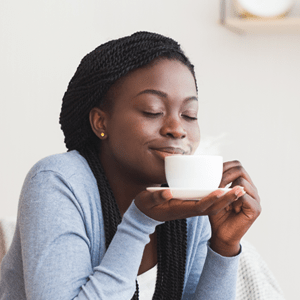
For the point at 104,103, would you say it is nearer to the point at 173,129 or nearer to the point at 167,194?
the point at 173,129

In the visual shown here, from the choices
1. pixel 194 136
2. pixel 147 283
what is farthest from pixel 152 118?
pixel 147 283

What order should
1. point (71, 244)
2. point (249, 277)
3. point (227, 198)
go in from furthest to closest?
1. point (249, 277)
2. point (71, 244)
3. point (227, 198)

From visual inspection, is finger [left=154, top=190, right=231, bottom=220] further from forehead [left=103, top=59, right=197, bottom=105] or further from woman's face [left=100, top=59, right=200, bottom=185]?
forehead [left=103, top=59, right=197, bottom=105]

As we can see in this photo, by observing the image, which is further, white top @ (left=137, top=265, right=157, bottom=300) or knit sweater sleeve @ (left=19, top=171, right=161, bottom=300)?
white top @ (left=137, top=265, right=157, bottom=300)

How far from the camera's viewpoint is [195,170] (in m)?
0.79

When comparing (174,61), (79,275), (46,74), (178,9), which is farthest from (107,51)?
(178,9)

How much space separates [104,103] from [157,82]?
0.15m

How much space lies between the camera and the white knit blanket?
1.25 meters

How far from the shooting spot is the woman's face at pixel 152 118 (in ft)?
2.93

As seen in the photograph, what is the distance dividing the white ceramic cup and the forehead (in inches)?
7.3

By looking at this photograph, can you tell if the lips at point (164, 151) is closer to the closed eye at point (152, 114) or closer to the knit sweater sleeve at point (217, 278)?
the closed eye at point (152, 114)

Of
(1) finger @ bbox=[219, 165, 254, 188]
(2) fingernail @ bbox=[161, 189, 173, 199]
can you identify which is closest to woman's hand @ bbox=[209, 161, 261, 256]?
(1) finger @ bbox=[219, 165, 254, 188]

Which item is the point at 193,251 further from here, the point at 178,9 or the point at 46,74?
the point at 178,9

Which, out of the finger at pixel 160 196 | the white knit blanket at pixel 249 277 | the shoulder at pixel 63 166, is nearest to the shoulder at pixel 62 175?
the shoulder at pixel 63 166
